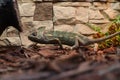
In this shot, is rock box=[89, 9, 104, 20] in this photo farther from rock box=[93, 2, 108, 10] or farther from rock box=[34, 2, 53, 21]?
rock box=[34, 2, 53, 21]

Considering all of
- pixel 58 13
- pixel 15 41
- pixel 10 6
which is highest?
pixel 10 6

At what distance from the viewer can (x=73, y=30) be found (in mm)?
4844

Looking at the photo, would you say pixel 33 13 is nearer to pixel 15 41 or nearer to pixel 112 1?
pixel 15 41

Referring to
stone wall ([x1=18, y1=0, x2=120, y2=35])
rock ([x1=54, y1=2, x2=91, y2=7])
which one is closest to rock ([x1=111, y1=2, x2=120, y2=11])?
stone wall ([x1=18, y1=0, x2=120, y2=35])

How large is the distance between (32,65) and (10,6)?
6.83 ft

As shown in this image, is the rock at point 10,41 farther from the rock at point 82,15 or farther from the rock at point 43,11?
the rock at point 82,15

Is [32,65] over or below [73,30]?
over

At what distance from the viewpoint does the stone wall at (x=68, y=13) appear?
16.0 ft

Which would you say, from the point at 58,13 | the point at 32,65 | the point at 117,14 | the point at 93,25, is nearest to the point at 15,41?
the point at 58,13

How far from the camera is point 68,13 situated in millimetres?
4918

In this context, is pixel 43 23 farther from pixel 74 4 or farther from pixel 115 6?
pixel 115 6

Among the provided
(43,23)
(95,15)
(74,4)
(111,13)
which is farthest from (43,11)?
(111,13)

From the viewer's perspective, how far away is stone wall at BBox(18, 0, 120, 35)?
4.89m

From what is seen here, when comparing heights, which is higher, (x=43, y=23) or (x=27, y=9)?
(x=27, y=9)
